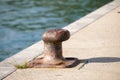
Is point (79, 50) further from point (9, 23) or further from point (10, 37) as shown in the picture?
point (9, 23)

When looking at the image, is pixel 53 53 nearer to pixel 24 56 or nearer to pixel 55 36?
pixel 55 36

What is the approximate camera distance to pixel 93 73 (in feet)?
23.8

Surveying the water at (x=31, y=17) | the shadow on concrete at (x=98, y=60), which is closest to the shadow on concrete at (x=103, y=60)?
the shadow on concrete at (x=98, y=60)

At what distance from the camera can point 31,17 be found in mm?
16516

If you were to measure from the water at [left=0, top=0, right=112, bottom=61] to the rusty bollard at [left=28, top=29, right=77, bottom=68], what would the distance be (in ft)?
7.91

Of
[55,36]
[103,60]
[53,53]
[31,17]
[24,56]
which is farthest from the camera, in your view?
[31,17]

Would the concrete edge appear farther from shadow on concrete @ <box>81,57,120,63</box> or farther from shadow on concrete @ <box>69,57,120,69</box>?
shadow on concrete @ <box>81,57,120,63</box>

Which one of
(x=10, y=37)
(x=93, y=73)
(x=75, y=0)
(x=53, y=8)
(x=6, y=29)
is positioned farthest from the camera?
(x=75, y=0)

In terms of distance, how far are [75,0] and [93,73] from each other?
15.3 metres

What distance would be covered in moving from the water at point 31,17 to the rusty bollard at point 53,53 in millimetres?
2411

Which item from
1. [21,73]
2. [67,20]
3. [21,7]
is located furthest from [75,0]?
[21,73]

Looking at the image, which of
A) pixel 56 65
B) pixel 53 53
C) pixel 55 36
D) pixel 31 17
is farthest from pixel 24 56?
pixel 31 17

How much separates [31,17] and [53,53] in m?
8.69

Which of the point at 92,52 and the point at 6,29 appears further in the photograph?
the point at 6,29
